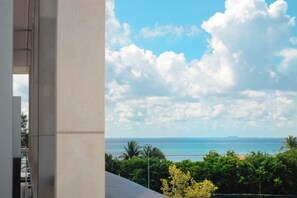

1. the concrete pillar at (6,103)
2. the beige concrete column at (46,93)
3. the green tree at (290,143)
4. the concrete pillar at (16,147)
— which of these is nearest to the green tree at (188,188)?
the green tree at (290,143)

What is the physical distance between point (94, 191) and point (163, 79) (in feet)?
194

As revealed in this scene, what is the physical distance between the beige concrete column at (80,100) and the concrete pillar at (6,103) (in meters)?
0.24

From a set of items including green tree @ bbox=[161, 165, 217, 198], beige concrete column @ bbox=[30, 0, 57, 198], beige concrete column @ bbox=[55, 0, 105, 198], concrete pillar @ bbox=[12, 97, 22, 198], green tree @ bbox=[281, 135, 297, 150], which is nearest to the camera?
beige concrete column @ bbox=[55, 0, 105, 198]

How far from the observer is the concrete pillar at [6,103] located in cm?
201

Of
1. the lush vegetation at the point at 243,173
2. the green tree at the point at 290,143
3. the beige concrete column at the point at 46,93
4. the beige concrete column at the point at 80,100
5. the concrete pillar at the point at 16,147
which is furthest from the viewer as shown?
the green tree at the point at 290,143

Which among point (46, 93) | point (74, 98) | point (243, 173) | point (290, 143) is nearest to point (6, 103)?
point (74, 98)

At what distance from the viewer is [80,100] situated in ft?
6.47

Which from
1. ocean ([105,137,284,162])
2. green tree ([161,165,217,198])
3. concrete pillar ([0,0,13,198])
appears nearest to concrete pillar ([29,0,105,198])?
concrete pillar ([0,0,13,198])

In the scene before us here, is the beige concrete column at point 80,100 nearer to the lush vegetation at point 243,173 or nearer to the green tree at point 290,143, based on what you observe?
the lush vegetation at point 243,173

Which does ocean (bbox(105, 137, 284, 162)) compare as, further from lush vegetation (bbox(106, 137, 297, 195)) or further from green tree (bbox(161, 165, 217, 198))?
green tree (bbox(161, 165, 217, 198))

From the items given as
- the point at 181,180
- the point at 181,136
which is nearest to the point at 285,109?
the point at 181,180

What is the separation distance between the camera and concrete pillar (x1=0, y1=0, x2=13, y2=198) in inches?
79.0

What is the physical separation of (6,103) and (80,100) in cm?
35

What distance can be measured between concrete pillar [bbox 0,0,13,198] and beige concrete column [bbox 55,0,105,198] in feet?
0.78
